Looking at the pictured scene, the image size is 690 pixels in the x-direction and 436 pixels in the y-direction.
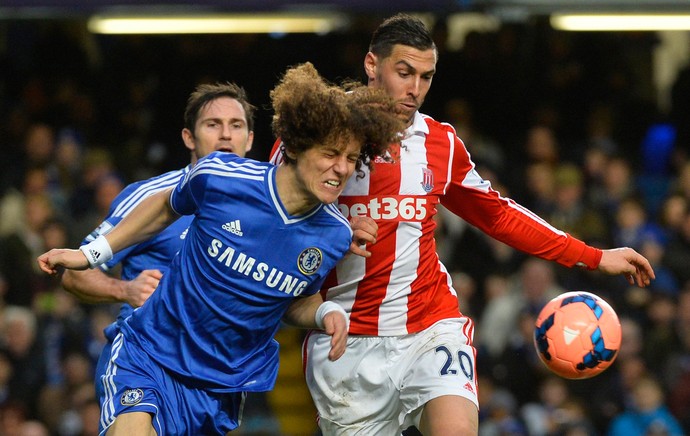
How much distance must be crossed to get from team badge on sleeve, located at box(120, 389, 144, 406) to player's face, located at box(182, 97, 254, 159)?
1498mm

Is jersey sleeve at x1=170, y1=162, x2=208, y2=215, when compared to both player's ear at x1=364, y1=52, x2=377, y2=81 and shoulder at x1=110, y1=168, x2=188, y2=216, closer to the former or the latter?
shoulder at x1=110, y1=168, x2=188, y2=216

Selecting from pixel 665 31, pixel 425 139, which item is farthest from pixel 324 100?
pixel 665 31

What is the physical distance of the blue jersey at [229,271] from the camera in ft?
16.7

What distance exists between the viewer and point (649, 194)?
12.0 meters

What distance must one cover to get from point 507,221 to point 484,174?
557cm

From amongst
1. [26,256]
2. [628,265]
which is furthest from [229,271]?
[26,256]

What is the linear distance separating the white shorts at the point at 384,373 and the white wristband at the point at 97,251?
1104mm

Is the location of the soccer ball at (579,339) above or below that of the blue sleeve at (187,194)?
below

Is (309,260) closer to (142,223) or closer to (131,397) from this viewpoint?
(142,223)

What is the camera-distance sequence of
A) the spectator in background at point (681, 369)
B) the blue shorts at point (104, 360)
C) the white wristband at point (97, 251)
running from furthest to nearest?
the spectator in background at point (681, 369) < the blue shorts at point (104, 360) < the white wristband at point (97, 251)

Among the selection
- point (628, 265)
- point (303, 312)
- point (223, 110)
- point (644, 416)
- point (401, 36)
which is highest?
point (401, 36)

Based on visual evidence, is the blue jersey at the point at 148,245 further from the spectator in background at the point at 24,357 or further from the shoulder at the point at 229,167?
the spectator in background at the point at 24,357

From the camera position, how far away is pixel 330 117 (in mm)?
5008

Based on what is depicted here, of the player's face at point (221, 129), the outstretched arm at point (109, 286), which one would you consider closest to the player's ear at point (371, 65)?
the player's face at point (221, 129)
